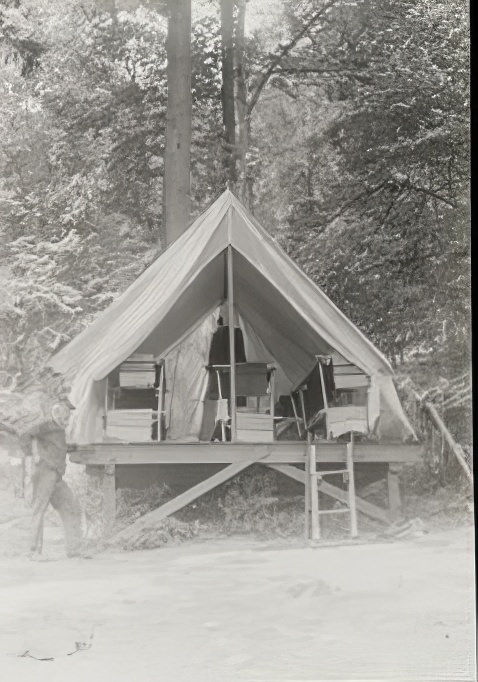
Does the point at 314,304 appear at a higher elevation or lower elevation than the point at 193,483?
higher

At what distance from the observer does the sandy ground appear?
3.77 m

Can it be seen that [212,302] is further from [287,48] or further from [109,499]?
[287,48]

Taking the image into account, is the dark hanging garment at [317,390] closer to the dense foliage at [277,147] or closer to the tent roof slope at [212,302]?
the tent roof slope at [212,302]

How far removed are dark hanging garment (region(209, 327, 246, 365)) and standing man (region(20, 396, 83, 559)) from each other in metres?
0.80

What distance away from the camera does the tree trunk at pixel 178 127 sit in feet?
14.9

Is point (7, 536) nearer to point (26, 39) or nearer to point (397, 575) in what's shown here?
point (397, 575)

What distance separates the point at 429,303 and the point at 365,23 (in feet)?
4.50

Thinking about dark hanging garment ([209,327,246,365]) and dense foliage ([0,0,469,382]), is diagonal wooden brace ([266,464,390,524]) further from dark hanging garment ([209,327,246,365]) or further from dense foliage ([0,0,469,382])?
dense foliage ([0,0,469,382])

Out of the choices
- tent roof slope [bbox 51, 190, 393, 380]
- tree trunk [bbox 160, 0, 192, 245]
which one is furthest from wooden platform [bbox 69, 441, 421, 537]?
tree trunk [bbox 160, 0, 192, 245]

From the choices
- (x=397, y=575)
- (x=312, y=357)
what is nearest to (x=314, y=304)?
(x=312, y=357)

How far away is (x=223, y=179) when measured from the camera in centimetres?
465

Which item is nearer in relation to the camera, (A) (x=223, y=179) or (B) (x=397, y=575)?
(B) (x=397, y=575)

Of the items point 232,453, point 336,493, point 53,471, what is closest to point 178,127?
point 232,453

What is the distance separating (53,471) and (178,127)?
1736mm
